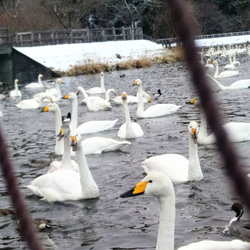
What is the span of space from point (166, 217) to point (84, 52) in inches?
1202

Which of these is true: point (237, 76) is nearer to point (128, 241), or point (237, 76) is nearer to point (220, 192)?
point (220, 192)

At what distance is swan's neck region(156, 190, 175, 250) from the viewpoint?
389 cm

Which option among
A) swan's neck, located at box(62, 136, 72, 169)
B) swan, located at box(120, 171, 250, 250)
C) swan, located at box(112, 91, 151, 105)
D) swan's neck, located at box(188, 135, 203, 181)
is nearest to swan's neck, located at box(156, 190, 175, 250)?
swan, located at box(120, 171, 250, 250)

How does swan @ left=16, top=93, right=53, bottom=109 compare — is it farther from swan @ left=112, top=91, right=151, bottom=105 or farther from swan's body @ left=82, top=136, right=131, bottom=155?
swan's body @ left=82, top=136, right=131, bottom=155

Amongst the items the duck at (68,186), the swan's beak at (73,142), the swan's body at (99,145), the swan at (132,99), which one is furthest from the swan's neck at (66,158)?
the swan at (132,99)

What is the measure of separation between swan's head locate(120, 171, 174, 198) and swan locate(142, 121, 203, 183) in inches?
85.2

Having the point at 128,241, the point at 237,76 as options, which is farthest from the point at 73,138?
the point at 237,76

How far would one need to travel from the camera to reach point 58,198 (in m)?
6.21

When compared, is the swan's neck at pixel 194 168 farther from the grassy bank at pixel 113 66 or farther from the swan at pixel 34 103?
the grassy bank at pixel 113 66

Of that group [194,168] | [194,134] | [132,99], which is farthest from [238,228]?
[132,99]

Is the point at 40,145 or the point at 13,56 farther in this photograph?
the point at 13,56

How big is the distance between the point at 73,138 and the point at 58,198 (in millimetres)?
831

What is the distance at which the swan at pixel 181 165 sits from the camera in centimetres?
656

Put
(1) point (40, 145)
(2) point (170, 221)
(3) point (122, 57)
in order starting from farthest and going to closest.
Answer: (3) point (122, 57) → (1) point (40, 145) → (2) point (170, 221)
